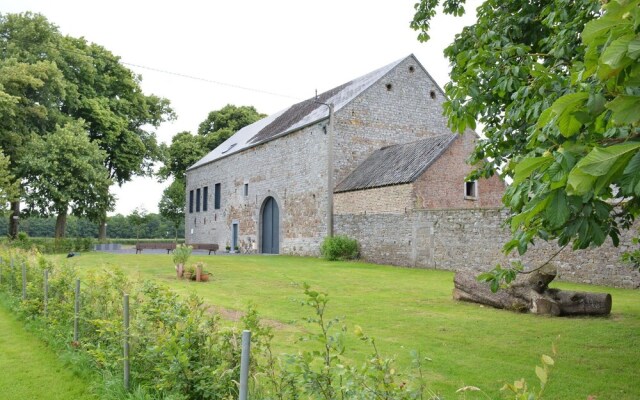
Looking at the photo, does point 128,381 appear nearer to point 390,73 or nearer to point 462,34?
point 462,34

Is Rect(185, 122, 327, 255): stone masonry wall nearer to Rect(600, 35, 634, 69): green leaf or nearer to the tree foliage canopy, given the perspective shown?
the tree foliage canopy

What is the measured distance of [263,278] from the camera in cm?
1572

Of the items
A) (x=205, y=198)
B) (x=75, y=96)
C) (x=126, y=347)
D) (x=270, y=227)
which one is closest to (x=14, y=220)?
(x=75, y=96)

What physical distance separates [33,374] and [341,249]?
16.9 m

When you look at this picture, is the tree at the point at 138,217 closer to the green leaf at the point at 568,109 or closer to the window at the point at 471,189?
the window at the point at 471,189

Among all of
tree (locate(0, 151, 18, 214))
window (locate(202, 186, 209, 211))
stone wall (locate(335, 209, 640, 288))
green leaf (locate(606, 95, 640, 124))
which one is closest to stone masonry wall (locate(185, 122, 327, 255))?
window (locate(202, 186, 209, 211))

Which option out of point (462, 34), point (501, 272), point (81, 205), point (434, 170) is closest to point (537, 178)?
point (501, 272)

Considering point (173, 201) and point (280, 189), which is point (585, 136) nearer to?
point (280, 189)

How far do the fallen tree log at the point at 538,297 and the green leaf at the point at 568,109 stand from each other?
8540 mm

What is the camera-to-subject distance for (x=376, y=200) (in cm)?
2173

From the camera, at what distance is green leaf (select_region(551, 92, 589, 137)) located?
1.82m

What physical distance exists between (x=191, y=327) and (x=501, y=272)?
9.45ft

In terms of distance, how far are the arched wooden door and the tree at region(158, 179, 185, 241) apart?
77.3 ft

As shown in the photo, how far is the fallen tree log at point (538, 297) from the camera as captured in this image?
9305 millimetres
